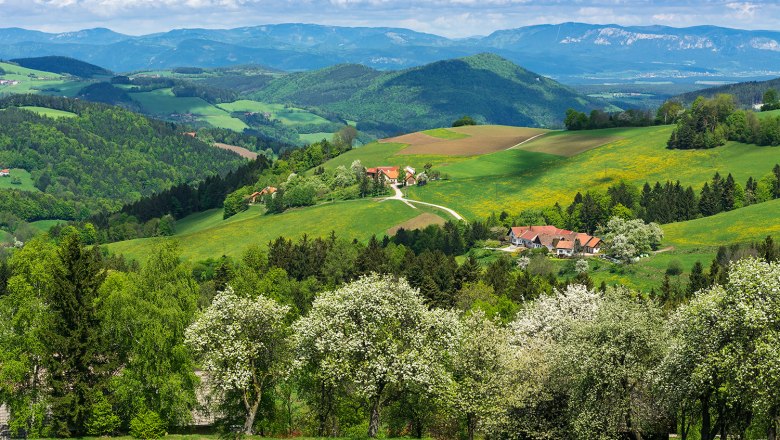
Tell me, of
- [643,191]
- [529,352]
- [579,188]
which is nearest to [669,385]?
[529,352]

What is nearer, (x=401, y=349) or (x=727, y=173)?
(x=401, y=349)

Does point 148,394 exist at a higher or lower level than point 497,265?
higher

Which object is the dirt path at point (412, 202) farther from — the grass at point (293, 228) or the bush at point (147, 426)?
the bush at point (147, 426)

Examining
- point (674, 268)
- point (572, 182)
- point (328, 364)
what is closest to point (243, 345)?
point (328, 364)

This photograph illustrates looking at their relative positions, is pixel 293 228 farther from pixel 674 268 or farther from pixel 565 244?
pixel 674 268

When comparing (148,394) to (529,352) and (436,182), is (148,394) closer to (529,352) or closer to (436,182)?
(529,352)
